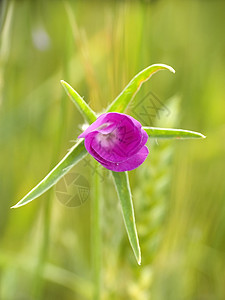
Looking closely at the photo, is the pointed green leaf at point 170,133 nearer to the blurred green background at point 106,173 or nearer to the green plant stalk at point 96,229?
the green plant stalk at point 96,229

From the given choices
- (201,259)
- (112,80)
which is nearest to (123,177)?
(112,80)

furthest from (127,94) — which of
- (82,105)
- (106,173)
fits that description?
(106,173)

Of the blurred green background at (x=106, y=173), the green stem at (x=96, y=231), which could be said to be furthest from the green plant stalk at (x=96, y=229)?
the blurred green background at (x=106, y=173)

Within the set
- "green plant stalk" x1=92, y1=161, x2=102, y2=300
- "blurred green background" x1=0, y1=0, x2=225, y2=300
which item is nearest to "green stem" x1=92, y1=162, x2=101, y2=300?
"green plant stalk" x1=92, y1=161, x2=102, y2=300

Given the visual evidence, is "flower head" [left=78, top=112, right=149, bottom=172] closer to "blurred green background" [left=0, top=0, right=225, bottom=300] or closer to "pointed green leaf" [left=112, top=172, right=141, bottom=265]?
"pointed green leaf" [left=112, top=172, right=141, bottom=265]

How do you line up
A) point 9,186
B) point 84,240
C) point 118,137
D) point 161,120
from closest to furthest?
1. point 118,137
2. point 161,120
3. point 9,186
4. point 84,240

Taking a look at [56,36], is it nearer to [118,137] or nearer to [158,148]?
[158,148]
